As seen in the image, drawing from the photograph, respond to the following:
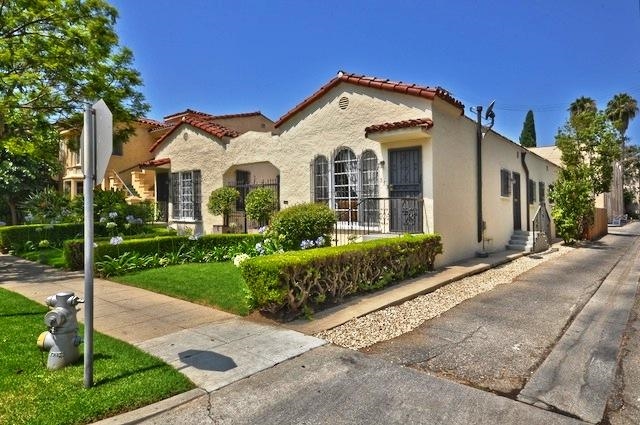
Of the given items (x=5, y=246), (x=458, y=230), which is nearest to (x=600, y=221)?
(x=458, y=230)

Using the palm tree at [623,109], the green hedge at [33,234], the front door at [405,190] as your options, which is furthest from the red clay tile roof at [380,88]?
the palm tree at [623,109]

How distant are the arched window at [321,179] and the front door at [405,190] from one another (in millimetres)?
2119

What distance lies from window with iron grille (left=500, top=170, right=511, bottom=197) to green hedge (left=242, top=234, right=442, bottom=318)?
7345mm

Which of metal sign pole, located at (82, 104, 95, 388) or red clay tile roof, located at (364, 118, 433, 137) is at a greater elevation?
red clay tile roof, located at (364, 118, 433, 137)

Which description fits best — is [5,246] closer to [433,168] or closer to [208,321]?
[208,321]

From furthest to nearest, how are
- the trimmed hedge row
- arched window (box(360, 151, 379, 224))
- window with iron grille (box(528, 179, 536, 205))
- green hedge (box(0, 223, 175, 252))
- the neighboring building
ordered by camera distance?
the neighboring building < window with iron grille (box(528, 179, 536, 205)) < green hedge (box(0, 223, 175, 252)) < arched window (box(360, 151, 379, 224)) < the trimmed hedge row

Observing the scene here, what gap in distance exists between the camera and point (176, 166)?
55.8 feet

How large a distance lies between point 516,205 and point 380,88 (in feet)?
28.1

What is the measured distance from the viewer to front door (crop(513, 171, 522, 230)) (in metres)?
16.3

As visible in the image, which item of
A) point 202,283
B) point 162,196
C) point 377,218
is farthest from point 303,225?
point 162,196

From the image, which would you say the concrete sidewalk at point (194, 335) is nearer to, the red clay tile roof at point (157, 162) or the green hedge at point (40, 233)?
the green hedge at point (40, 233)

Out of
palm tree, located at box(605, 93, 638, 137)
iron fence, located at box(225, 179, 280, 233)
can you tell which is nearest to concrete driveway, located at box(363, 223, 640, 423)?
iron fence, located at box(225, 179, 280, 233)

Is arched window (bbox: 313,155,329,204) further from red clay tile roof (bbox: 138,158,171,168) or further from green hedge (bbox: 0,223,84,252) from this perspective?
green hedge (bbox: 0,223,84,252)

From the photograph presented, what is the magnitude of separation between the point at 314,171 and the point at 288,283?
7.06m
